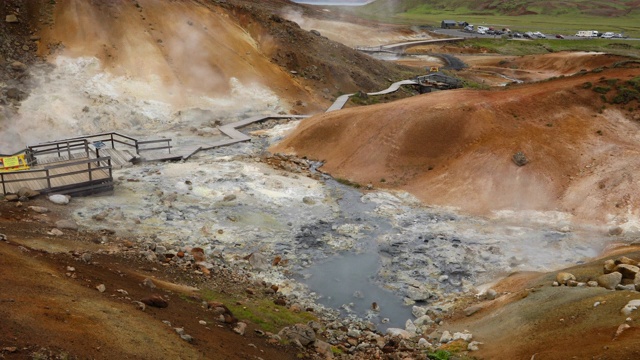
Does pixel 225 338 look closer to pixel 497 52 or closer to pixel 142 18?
pixel 142 18

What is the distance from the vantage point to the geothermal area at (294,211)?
39.0ft

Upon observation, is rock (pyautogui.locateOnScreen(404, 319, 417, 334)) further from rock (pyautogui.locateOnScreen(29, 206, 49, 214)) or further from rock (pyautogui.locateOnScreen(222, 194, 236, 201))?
rock (pyautogui.locateOnScreen(29, 206, 49, 214))

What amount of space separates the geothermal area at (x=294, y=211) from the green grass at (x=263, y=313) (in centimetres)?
10

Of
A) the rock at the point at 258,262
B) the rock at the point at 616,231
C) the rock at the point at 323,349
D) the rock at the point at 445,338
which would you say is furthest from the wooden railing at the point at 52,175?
the rock at the point at 616,231

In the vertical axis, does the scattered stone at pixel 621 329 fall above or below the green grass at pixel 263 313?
above

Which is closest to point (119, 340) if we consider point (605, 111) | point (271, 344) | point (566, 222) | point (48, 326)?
point (48, 326)

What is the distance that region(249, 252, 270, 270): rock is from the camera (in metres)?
18.2

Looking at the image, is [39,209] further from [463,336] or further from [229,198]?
[463,336]

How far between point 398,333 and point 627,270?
6398 millimetres

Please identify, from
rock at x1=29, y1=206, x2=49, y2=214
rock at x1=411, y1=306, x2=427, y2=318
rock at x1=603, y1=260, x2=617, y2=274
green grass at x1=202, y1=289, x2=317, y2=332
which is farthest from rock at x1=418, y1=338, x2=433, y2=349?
rock at x1=29, y1=206, x2=49, y2=214

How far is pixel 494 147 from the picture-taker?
26.1m

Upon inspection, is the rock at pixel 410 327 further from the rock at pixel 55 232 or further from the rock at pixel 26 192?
the rock at pixel 26 192

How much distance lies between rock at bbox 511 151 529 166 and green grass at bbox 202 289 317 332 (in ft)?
46.6

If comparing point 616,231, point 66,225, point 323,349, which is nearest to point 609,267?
point 616,231
